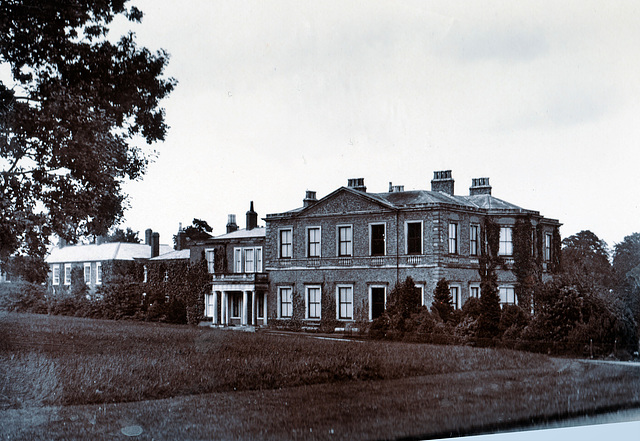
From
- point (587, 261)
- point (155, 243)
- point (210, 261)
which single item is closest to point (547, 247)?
point (587, 261)

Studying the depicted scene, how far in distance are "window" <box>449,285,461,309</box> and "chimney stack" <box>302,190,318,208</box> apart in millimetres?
1500

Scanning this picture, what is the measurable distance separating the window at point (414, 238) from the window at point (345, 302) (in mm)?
661

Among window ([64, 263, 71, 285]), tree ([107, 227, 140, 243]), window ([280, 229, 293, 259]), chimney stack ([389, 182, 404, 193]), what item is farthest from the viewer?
chimney stack ([389, 182, 404, 193])

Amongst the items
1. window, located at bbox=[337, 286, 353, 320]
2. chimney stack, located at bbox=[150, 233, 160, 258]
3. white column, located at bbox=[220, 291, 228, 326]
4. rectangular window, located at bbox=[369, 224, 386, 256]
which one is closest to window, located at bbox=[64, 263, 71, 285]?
chimney stack, located at bbox=[150, 233, 160, 258]

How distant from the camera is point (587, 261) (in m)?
8.40

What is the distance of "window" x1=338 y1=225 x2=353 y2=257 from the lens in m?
7.08

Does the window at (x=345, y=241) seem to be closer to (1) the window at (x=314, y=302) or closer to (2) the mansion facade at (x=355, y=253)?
(2) the mansion facade at (x=355, y=253)

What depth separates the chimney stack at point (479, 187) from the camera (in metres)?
7.69

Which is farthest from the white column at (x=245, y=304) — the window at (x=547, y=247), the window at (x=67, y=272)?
the window at (x=547, y=247)

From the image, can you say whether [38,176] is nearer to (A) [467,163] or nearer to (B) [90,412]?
(B) [90,412]

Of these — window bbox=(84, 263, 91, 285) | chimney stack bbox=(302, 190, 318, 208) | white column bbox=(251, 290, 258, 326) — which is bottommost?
white column bbox=(251, 290, 258, 326)

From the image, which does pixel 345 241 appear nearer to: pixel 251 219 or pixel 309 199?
pixel 309 199

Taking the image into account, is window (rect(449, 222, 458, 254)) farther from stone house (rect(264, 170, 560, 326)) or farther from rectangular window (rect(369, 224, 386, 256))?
rectangular window (rect(369, 224, 386, 256))

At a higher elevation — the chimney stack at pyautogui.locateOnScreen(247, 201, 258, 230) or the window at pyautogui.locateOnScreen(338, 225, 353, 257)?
the chimney stack at pyautogui.locateOnScreen(247, 201, 258, 230)
